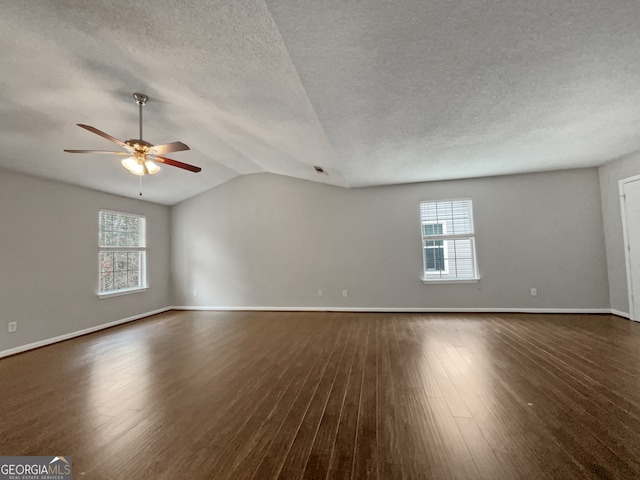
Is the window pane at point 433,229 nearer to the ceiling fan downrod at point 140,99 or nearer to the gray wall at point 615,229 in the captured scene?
the gray wall at point 615,229

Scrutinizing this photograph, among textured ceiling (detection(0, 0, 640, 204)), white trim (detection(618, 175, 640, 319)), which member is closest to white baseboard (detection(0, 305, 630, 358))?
white trim (detection(618, 175, 640, 319))

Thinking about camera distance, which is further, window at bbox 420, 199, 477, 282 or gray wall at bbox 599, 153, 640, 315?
window at bbox 420, 199, 477, 282

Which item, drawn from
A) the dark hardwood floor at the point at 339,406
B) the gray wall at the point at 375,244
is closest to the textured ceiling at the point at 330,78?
the gray wall at the point at 375,244

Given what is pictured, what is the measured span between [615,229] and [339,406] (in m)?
5.16

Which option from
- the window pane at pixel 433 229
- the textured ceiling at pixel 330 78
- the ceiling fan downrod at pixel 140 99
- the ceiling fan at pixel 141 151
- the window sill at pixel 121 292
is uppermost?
the ceiling fan downrod at pixel 140 99

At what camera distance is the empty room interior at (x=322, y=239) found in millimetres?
1616

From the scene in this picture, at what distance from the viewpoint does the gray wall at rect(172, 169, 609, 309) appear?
4.57m

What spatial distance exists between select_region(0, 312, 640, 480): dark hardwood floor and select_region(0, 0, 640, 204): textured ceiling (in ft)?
7.99

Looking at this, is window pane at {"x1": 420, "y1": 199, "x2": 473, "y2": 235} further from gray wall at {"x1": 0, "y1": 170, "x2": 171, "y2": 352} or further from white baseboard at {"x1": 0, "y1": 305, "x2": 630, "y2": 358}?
gray wall at {"x1": 0, "y1": 170, "x2": 171, "y2": 352}

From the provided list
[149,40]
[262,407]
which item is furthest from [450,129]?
[262,407]

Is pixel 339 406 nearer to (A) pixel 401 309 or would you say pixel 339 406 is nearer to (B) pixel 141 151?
(B) pixel 141 151

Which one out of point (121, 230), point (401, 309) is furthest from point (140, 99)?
point (401, 309)

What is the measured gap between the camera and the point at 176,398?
86.2 inches

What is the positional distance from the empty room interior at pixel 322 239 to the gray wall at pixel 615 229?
0.14ft
